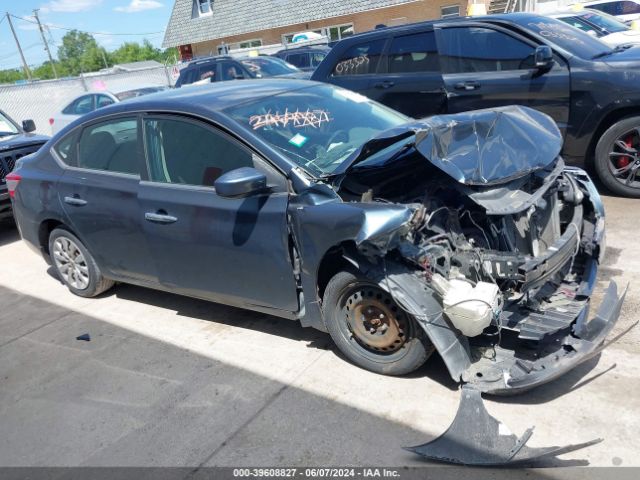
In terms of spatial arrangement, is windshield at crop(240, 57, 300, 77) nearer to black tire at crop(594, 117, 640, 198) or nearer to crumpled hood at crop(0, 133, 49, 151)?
crumpled hood at crop(0, 133, 49, 151)

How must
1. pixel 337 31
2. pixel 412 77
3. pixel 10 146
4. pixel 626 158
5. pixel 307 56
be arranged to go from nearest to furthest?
pixel 626 158 < pixel 412 77 < pixel 10 146 < pixel 307 56 < pixel 337 31

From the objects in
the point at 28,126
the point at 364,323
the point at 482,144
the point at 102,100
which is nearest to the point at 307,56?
the point at 102,100

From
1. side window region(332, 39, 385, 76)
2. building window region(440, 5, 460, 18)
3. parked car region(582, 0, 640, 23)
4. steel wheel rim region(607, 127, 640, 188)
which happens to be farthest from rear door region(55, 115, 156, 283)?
building window region(440, 5, 460, 18)

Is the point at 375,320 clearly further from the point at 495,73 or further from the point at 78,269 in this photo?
the point at 495,73

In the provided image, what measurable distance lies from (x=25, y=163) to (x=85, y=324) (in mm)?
1703

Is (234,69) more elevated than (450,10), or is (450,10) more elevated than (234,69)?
(450,10)

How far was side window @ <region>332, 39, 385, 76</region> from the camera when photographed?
7039 mm

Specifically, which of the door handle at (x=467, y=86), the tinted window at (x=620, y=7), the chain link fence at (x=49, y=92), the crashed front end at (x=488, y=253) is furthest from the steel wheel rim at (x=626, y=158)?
the tinted window at (x=620, y=7)

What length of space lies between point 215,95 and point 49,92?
16.5 m

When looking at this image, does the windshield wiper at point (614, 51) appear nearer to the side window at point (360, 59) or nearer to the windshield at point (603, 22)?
the side window at point (360, 59)

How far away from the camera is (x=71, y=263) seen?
5129 mm

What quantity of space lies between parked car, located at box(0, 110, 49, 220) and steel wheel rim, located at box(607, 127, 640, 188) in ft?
22.1

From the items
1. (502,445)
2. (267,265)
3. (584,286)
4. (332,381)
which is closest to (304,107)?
(267,265)

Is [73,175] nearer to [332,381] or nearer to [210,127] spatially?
[210,127]
